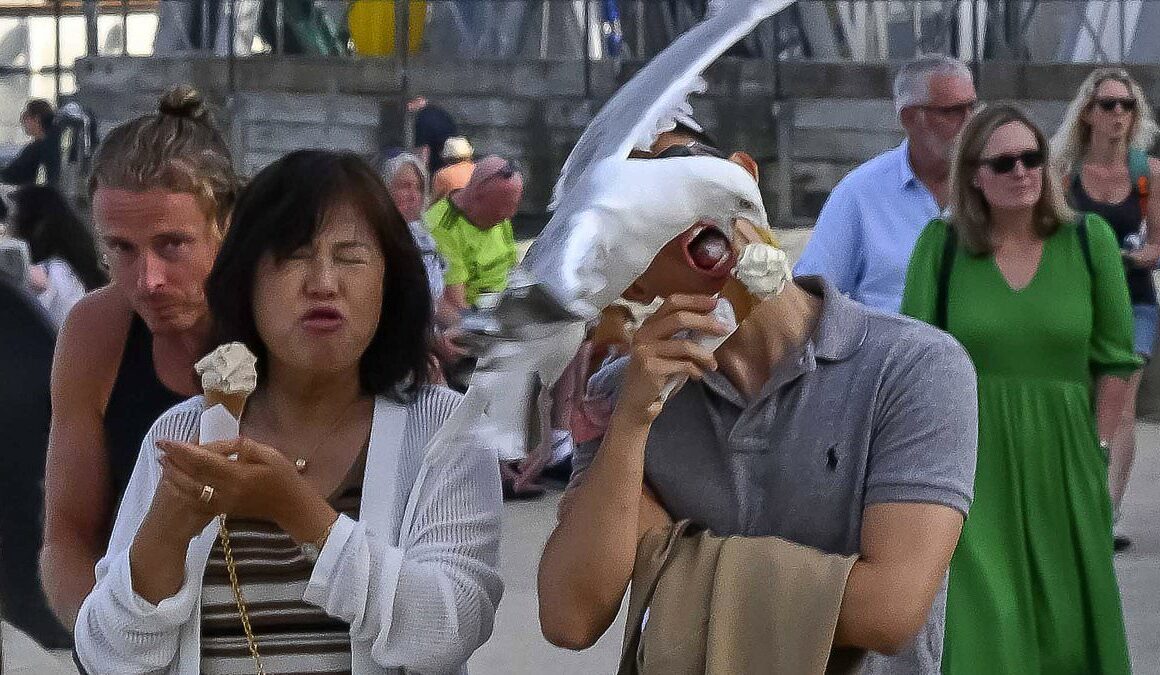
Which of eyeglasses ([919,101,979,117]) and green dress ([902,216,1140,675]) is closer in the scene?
green dress ([902,216,1140,675])

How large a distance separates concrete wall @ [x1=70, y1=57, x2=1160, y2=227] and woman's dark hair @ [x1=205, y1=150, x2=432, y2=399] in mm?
13183

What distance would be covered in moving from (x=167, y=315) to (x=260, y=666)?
0.65 m

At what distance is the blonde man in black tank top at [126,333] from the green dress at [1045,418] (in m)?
2.53

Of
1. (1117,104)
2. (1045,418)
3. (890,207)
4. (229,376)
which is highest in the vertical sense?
(1117,104)

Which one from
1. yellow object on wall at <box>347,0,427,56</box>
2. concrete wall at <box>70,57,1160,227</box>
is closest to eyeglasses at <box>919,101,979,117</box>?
concrete wall at <box>70,57,1160,227</box>

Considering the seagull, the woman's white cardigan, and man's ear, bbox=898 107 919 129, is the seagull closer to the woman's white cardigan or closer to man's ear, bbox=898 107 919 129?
the woman's white cardigan

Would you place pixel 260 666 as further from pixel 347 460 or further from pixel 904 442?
pixel 904 442

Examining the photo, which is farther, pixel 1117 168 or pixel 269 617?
pixel 1117 168

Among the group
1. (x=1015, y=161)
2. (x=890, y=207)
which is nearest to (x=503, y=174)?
(x=890, y=207)

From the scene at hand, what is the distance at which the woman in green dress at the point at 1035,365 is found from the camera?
4746mm

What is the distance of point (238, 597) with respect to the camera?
2402mm

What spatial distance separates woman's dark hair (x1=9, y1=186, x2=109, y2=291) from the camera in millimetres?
7371

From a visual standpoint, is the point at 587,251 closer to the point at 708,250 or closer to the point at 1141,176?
the point at 708,250

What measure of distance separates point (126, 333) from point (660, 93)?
1.01 metres
